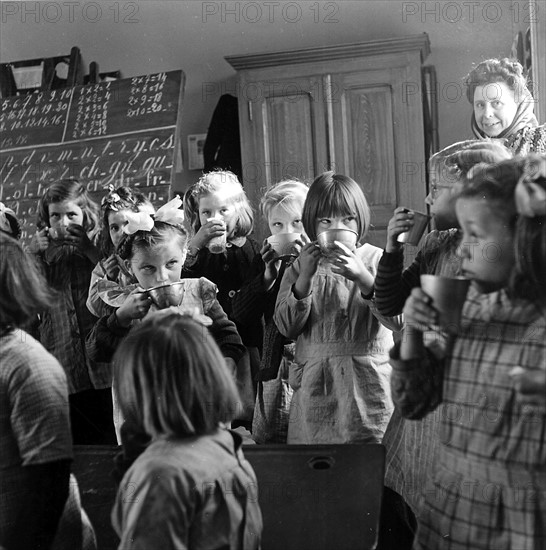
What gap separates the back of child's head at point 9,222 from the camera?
1014 mm

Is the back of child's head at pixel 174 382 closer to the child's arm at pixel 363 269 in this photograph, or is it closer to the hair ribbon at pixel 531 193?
the child's arm at pixel 363 269

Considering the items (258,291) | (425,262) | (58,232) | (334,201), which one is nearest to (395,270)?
(425,262)

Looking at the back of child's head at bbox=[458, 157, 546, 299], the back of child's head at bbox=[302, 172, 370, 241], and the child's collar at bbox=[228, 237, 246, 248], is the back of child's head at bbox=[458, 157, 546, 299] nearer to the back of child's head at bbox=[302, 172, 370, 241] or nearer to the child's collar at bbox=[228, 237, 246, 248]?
the back of child's head at bbox=[302, 172, 370, 241]

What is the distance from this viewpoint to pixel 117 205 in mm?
1030

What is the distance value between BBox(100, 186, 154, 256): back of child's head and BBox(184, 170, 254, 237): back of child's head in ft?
0.17

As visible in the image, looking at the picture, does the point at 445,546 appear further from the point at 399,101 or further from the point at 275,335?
the point at 399,101

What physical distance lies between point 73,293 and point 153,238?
143mm

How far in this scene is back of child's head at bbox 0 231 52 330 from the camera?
848 mm

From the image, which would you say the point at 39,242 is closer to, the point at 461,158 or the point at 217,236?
the point at 217,236

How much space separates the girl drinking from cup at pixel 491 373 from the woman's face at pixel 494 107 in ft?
0.49

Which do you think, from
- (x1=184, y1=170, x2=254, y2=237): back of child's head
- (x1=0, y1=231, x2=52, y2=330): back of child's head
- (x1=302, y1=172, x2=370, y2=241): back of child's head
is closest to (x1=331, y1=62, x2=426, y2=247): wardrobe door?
(x1=302, y1=172, x2=370, y2=241): back of child's head

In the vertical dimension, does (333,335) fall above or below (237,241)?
below

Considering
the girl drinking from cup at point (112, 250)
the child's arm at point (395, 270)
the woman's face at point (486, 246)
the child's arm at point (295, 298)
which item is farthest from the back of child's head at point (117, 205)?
the woman's face at point (486, 246)

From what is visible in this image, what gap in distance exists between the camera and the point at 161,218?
1002 mm
